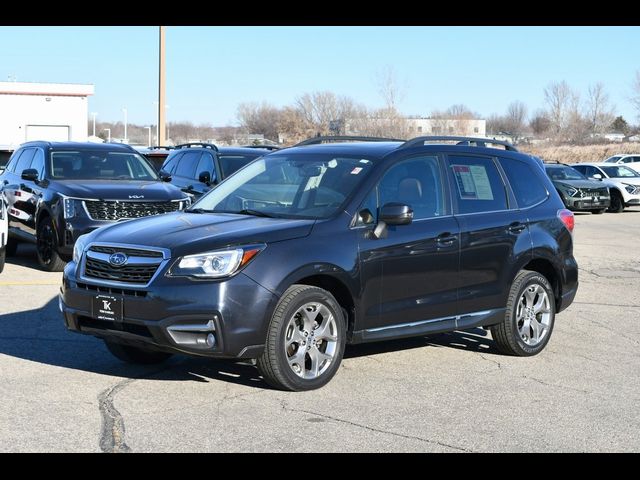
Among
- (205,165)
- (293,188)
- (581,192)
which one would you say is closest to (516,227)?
(293,188)

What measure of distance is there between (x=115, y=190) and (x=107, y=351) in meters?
5.39

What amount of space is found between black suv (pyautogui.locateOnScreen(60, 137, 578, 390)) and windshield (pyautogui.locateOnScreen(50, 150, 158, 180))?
638cm

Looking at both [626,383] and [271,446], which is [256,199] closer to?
[271,446]

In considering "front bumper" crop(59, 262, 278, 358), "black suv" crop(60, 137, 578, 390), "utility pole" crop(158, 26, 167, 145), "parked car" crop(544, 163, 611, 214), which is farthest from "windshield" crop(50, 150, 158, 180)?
"utility pole" crop(158, 26, 167, 145)

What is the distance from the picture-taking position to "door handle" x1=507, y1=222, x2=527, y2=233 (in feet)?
26.8

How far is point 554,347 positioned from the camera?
877 centimetres

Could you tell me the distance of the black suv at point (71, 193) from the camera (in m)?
12.9

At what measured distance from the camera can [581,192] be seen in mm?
28297

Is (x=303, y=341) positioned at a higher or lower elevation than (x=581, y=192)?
lower

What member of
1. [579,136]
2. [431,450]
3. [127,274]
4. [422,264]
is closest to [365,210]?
[422,264]

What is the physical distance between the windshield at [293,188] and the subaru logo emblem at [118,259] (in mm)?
1144

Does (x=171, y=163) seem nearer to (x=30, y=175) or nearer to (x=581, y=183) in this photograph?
(x=30, y=175)

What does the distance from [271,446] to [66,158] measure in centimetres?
982

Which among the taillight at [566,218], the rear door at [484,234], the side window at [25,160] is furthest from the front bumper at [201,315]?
the side window at [25,160]
